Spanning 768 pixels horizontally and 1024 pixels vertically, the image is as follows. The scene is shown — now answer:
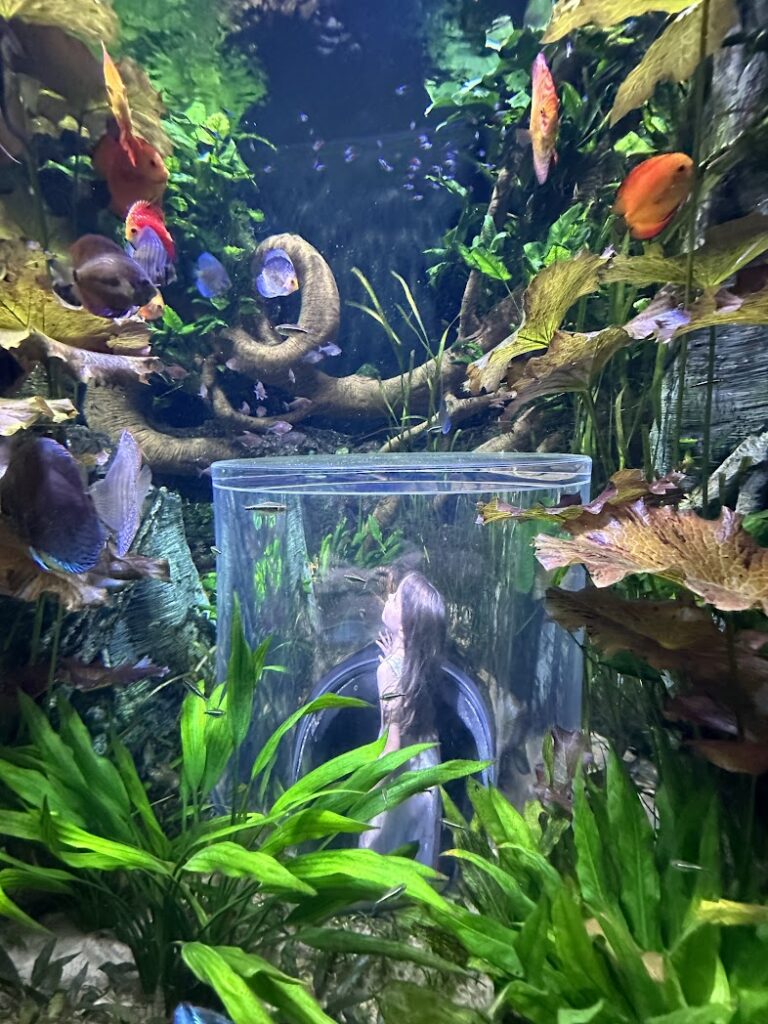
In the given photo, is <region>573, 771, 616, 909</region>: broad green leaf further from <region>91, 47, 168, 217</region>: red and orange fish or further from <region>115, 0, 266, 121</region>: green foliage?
<region>115, 0, 266, 121</region>: green foliage

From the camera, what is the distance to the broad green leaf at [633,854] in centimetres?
130

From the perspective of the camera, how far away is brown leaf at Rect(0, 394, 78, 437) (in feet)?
4.50

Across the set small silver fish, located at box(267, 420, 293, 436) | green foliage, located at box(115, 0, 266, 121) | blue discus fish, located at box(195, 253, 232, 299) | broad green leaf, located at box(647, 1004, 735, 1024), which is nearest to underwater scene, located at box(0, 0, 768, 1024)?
broad green leaf, located at box(647, 1004, 735, 1024)

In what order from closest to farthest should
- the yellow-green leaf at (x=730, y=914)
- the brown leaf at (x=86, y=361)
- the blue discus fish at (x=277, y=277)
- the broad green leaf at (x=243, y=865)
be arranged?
the yellow-green leaf at (x=730, y=914)
the broad green leaf at (x=243, y=865)
the brown leaf at (x=86, y=361)
the blue discus fish at (x=277, y=277)

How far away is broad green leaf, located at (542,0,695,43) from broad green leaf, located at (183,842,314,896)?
226 cm

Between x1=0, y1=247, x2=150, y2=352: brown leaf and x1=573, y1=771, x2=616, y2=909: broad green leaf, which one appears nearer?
x1=573, y1=771, x2=616, y2=909: broad green leaf

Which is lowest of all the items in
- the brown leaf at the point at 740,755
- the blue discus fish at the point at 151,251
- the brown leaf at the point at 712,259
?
the brown leaf at the point at 740,755

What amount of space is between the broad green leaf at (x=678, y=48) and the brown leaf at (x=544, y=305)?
0.71 metres

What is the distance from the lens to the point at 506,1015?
1265 mm

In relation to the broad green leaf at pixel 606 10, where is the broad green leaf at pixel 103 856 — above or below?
below

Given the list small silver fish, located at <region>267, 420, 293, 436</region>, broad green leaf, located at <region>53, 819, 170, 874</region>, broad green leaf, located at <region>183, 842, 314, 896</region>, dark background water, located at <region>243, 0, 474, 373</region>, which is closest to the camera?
broad green leaf, located at <region>183, 842, 314, 896</region>

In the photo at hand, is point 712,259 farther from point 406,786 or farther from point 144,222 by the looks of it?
point 144,222

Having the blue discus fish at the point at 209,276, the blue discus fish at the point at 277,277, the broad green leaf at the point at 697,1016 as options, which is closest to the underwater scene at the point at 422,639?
the broad green leaf at the point at 697,1016

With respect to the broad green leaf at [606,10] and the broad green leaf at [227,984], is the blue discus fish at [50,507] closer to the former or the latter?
the broad green leaf at [227,984]
